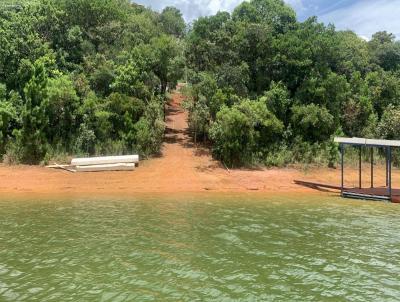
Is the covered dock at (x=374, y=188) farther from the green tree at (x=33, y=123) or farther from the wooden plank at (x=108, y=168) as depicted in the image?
the green tree at (x=33, y=123)

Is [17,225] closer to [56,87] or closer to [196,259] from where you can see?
[196,259]

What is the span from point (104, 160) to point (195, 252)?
15747mm

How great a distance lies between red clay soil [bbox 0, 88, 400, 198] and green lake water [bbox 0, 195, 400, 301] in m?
4.11

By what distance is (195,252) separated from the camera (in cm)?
1218

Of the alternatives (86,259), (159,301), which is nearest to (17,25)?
(86,259)

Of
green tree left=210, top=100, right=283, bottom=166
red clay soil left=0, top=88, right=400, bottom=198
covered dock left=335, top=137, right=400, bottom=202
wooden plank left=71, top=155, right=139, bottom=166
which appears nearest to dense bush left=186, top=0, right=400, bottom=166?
green tree left=210, top=100, right=283, bottom=166

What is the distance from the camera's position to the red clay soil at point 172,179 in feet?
77.3

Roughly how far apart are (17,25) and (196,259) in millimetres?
25994

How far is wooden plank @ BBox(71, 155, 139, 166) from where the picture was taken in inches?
A: 1038

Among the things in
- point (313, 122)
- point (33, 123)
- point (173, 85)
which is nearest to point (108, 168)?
point (33, 123)

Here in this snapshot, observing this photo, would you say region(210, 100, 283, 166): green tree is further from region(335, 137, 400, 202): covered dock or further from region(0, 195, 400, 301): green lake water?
region(0, 195, 400, 301): green lake water

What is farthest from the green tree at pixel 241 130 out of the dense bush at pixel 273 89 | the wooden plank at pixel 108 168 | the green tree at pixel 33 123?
the green tree at pixel 33 123

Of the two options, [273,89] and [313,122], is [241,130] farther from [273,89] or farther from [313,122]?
[313,122]

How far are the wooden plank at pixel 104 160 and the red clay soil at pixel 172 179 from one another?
77 cm
